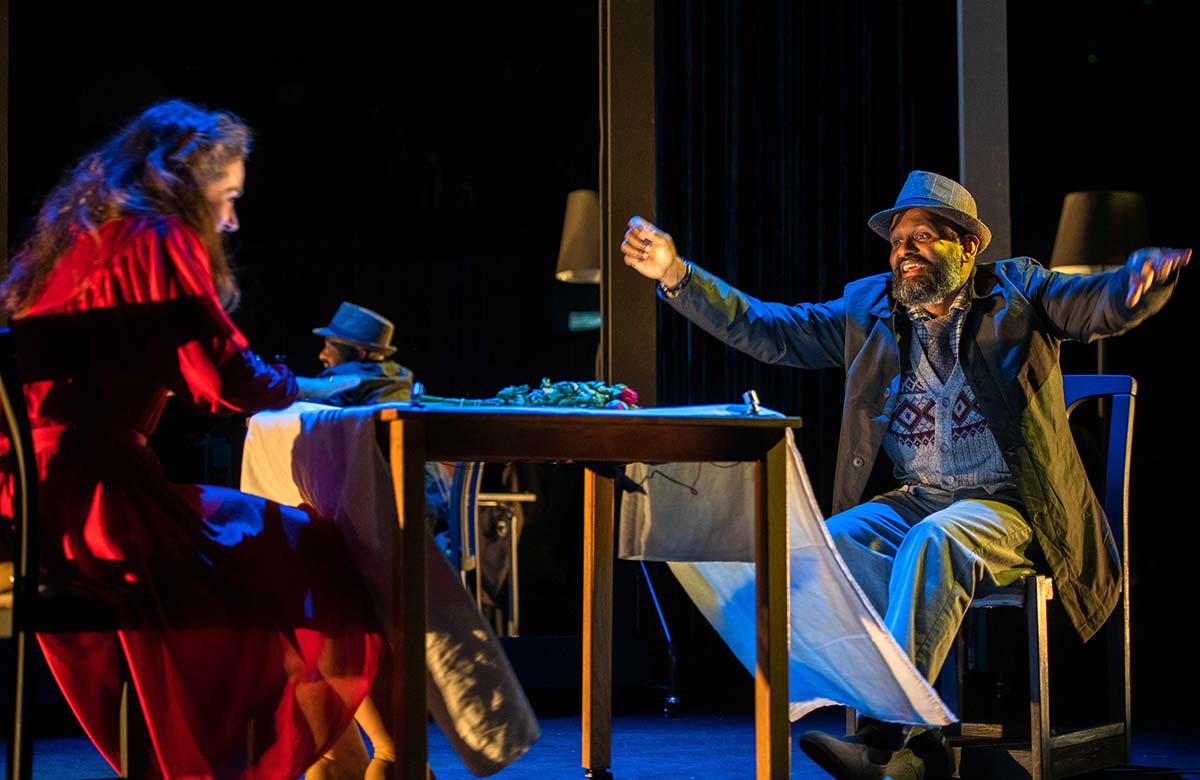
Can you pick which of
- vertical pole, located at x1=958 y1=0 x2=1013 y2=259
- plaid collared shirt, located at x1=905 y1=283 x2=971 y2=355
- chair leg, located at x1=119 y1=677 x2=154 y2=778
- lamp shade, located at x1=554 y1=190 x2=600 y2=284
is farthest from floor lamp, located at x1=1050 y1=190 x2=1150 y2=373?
chair leg, located at x1=119 y1=677 x2=154 y2=778

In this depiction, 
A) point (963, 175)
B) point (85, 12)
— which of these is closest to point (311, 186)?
point (85, 12)

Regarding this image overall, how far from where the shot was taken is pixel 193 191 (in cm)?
225

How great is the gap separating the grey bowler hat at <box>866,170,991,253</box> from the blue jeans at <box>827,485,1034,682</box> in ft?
2.19

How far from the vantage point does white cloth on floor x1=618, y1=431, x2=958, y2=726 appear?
239 centimetres

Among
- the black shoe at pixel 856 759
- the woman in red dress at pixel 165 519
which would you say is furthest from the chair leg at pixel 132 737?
the black shoe at pixel 856 759

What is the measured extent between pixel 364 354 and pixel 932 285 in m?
2.31

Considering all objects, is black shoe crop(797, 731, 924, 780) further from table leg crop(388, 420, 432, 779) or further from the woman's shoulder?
the woman's shoulder

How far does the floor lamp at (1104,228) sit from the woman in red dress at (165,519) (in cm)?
392

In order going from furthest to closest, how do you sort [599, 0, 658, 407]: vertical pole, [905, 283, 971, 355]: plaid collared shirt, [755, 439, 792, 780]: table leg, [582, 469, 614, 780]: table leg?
[599, 0, 658, 407]: vertical pole
[905, 283, 971, 355]: plaid collared shirt
[582, 469, 614, 780]: table leg
[755, 439, 792, 780]: table leg

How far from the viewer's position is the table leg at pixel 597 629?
9.43 feet

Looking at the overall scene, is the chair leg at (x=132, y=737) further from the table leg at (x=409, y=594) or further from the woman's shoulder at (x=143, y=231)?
the woman's shoulder at (x=143, y=231)

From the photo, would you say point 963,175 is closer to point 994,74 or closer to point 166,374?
point 994,74

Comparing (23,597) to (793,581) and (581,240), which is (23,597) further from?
(581,240)

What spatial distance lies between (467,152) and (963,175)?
173cm
